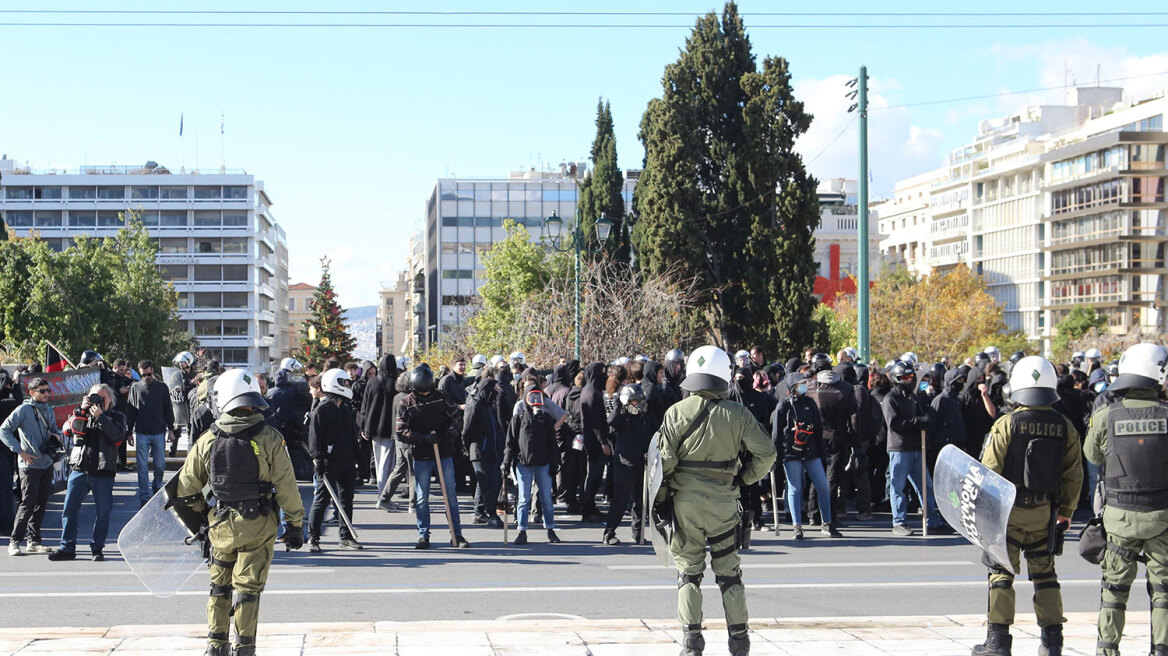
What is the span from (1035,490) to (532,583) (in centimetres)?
463

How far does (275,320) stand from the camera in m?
141

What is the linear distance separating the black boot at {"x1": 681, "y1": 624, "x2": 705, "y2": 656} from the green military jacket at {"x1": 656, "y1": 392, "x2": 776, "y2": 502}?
0.82 metres

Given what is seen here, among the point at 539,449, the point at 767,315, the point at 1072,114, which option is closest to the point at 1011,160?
the point at 1072,114

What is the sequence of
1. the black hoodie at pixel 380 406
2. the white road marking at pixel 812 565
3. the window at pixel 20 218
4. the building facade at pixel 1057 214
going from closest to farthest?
the white road marking at pixel 812 565 < the black hoodie at pixel 380 406 < the building facade at pixel 1057 214 < the window at pixel 20 218

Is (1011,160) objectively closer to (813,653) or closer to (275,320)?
(275,320)

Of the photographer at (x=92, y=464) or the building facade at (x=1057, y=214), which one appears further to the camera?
the building facade at (x=1057, y=214)

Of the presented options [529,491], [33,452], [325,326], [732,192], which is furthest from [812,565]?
[325,326]

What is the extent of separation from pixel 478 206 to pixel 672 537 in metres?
97.0

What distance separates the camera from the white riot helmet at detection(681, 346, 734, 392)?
726cm

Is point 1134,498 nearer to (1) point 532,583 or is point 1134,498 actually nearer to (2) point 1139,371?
(2) point 1139,371

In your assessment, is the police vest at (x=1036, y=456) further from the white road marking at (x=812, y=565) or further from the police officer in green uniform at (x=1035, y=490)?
the white road marking at (x=812, y=565)

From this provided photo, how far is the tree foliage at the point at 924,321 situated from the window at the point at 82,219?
261ft

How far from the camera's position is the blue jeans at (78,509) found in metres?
11.2

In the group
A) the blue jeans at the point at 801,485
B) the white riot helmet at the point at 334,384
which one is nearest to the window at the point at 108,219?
the white riot helmet at the point at 334,384
